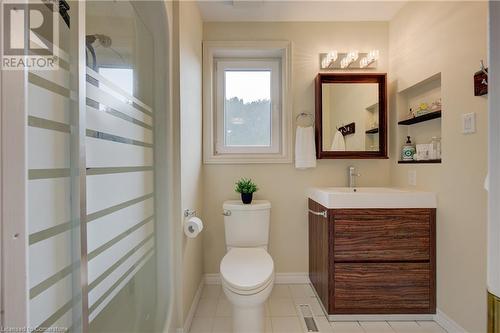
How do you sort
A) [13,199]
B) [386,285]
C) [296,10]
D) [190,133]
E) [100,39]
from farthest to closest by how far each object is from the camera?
[296,10], [190,133], [386,285], [100,39], [13,199]

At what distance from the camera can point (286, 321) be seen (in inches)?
70.6

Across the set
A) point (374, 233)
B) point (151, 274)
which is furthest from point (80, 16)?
point (374, 233)

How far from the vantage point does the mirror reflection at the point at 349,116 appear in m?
2.31

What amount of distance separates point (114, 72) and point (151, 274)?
1.02 metres

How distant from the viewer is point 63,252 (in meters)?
0.75

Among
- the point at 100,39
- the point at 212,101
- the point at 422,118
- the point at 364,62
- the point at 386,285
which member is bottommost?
the point at 386,285

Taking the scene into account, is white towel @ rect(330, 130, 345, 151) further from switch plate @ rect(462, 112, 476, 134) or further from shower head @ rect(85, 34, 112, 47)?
shower head @ rect(85, 34, 112, 47)

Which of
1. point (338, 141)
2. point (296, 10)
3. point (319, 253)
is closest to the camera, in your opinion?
point (319, 253)

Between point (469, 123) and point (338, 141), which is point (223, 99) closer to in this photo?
point (338, 141)

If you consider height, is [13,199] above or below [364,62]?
below

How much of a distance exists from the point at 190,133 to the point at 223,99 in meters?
0.70

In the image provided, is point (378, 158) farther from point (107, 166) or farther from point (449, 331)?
point (107, 166)

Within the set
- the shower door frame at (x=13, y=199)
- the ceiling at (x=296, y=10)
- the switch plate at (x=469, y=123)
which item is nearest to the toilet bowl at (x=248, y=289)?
the shower door frame at (x=13, y=199)

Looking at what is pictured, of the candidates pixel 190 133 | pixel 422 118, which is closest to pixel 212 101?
pixel 190 133
